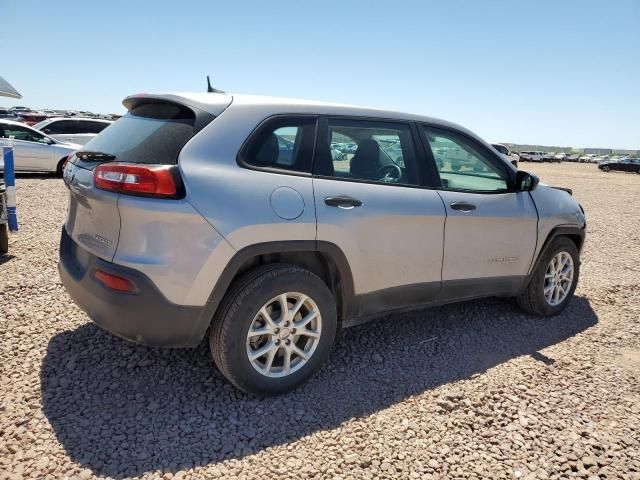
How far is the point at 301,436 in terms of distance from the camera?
2566 mm

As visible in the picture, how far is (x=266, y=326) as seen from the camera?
9.14 feet

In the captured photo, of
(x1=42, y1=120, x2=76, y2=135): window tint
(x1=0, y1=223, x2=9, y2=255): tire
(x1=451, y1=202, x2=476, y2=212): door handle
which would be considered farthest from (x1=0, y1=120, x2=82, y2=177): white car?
(x1=451, y1=202, x2=476, y2=212): door handle

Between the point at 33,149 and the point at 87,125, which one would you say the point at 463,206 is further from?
the point at 87,125

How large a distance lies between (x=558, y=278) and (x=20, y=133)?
1326 cm

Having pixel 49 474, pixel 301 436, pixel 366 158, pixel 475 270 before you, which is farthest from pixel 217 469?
pixel 475 270

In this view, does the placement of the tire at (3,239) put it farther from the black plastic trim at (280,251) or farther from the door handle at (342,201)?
the door handle at (342,201)

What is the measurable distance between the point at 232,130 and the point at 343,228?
867mm

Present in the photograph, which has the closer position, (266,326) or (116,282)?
(116,282)

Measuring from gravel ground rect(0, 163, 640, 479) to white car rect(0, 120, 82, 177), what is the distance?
32.4 ft

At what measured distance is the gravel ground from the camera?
236cm

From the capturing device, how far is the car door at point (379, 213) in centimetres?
291

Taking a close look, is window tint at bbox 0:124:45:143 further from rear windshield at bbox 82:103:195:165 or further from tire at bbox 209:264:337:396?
tire at bbox 209:264:337:396

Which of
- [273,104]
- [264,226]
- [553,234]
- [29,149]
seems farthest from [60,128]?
[553,234]

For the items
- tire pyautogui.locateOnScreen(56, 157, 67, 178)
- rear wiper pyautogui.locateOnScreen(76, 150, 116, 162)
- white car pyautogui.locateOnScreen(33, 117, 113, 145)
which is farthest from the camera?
white car pyautogui.locateOnScreen(33, 117, 113, 145)
